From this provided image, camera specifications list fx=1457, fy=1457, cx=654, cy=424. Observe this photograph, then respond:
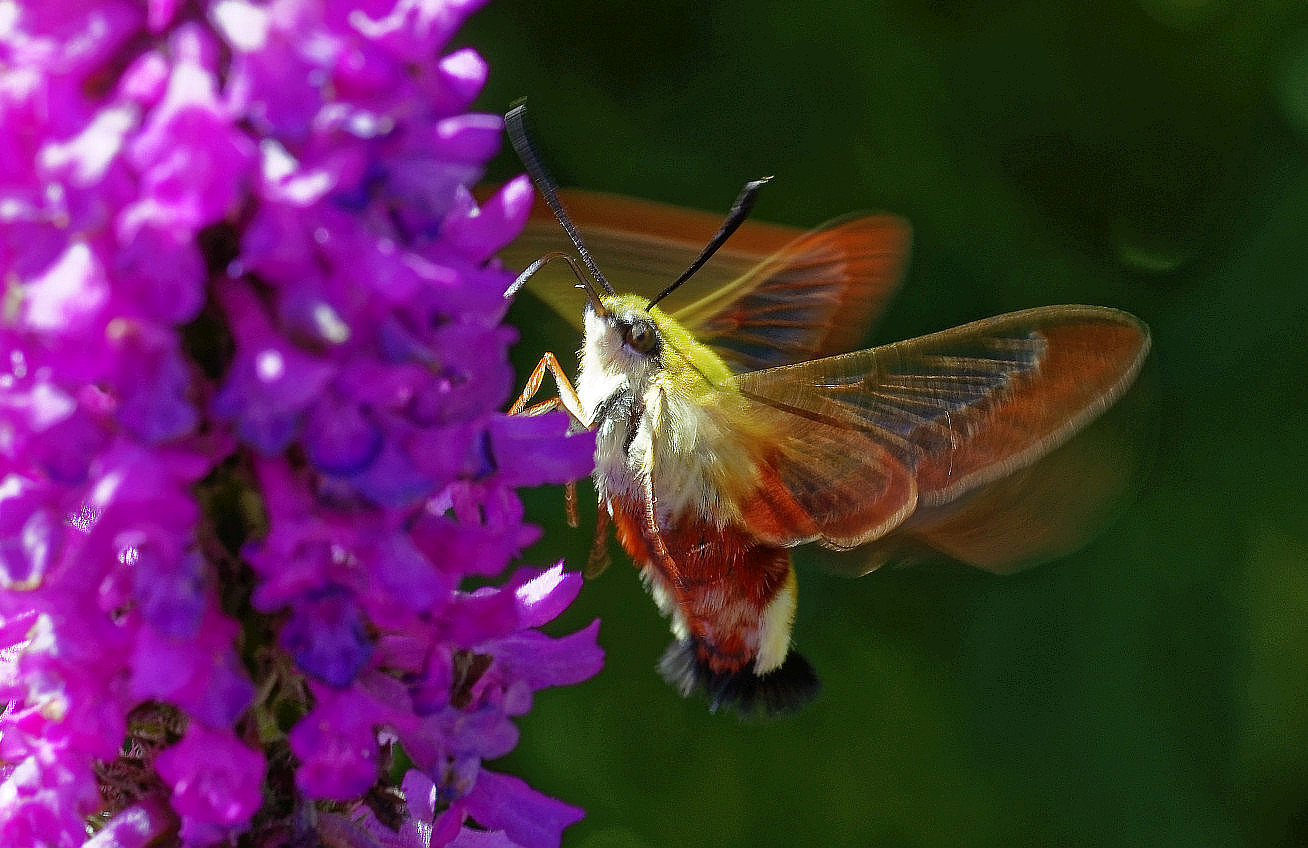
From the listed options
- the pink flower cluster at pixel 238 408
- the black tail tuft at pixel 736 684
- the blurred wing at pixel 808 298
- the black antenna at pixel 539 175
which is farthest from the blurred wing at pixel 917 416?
the pink flower cluster at pixel 238 408

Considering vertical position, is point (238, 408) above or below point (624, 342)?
above

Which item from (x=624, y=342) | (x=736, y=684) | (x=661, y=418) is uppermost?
(x=624, y=342)

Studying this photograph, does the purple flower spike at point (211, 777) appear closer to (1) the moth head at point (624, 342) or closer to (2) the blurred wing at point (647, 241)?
(1) the moth head at point (624, 342)

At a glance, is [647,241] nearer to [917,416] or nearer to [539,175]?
[539,175]

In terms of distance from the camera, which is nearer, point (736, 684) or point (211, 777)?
point (211, 777)

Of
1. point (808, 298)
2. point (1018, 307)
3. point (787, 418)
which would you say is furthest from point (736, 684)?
point (1018, 307)

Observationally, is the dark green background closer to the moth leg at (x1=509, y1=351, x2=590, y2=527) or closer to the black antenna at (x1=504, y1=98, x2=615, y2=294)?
the black antenna at (x1=504, y1=98, x2=615, y2=294)
